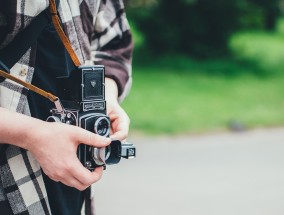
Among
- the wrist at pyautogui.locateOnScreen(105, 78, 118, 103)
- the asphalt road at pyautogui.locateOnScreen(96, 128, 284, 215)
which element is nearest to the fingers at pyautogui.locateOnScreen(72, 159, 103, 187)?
the wrist at pyautogui.locateOnScreen(105, 78, 118, 103)

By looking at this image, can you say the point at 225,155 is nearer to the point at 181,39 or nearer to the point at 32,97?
the point at 32,97

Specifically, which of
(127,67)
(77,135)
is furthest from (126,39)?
(77,135)

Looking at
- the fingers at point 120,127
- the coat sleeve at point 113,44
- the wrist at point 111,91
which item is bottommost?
the fingers at point 120,127

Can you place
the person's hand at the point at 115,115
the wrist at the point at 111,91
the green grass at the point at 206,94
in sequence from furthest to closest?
1. the green grass at the point at 206,94
2. the wrist at the point at 111,91
3. the person's hand at the point at 115,115

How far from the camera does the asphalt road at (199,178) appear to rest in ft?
19.8

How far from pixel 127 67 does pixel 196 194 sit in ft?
15.2

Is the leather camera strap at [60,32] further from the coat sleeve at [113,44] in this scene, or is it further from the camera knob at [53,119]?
the coat sleeve at [113,44]

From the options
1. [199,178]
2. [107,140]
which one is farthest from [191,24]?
[107,140]

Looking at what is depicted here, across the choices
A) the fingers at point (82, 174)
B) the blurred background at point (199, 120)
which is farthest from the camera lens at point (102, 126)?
the blurred background at point (199, 120)

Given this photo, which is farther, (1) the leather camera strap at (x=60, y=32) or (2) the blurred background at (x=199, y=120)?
(2) the blurred background at (x=199, y=120)

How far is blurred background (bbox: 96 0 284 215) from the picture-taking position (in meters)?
6.29

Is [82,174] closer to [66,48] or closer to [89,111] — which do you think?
[89,111]

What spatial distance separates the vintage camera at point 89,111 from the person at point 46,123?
4cm

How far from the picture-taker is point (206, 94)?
38.5ft
